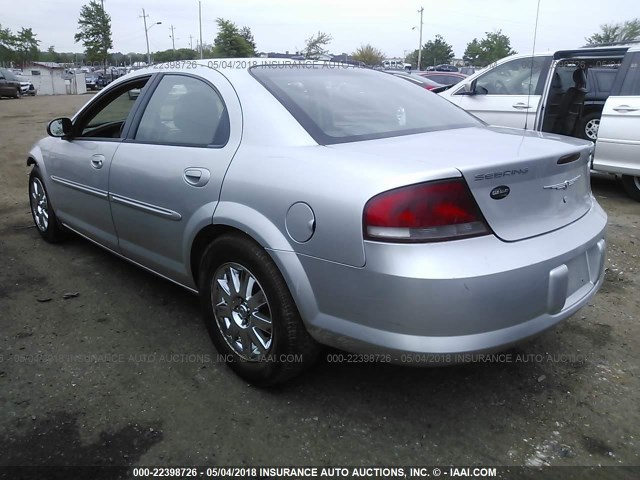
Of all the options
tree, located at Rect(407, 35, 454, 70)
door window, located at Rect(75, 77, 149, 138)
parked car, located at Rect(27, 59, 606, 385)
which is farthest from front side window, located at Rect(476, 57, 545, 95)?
tree, located at Rect(407, 35, 454, 70)

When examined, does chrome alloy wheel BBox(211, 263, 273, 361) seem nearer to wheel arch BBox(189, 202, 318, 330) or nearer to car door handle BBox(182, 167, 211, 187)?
wheel arch BBox(189, 202, 318, 330)

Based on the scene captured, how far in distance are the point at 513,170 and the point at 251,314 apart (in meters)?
1.30

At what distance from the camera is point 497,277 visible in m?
1.96

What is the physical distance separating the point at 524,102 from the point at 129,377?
596cm

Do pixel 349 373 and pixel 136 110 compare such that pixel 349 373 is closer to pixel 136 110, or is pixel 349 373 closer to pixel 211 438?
pixel 211 438

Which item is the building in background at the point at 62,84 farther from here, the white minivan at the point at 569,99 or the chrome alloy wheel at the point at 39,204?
the chrome alloy wheel at the point at 39,204

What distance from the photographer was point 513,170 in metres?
2.12

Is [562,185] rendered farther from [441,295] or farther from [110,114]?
[110,114]

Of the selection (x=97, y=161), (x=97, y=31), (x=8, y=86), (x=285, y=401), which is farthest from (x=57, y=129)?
(x=97, y=31)

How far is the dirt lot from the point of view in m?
2.20

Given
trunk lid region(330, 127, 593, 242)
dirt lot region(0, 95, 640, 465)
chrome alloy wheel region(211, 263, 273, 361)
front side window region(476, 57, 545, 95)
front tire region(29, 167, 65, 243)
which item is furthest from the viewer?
front side window region(476, 57, 545, 95)

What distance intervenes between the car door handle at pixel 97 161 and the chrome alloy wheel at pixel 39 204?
1234 millimetres

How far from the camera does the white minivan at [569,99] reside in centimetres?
609

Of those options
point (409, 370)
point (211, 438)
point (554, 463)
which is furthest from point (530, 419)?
point (211, 438)
